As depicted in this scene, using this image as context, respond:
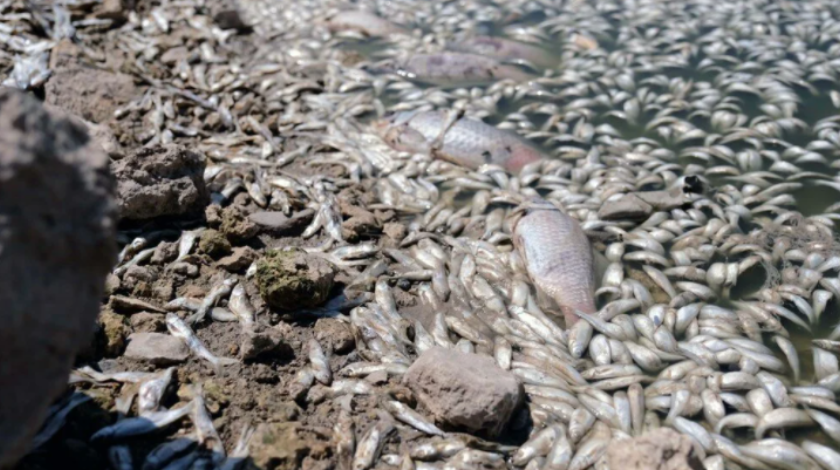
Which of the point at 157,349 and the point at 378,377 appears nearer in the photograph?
the point at 157,349

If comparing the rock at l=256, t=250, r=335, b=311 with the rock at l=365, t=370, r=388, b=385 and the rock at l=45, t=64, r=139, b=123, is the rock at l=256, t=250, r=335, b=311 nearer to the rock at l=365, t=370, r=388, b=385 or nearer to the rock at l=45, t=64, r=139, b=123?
the rock at l=365, t=370, r=388, b=385

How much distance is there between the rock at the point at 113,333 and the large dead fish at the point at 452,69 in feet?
13.7

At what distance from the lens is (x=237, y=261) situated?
187 inches

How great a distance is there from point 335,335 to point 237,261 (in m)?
0.86

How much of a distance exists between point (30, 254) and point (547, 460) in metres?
2.45

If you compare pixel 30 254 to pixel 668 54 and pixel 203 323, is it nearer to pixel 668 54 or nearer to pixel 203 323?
pixel 203 323

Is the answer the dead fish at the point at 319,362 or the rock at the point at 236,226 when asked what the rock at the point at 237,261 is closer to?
the rock at the point at 236,226

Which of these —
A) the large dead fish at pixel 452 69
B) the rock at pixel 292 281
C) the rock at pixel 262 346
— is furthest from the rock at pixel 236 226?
the large dead fish at pixel 452 69

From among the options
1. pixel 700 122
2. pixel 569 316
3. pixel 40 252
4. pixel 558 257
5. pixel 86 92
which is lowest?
pixel 569 316

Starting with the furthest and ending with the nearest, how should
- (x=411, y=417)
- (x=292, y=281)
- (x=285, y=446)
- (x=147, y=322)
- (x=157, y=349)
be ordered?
(x=292, y=281) < (x=147, y=322) < (x=157, y=349) < (x=411, y=417) < (x=285, y=446)

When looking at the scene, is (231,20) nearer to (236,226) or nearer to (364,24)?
(364,24)

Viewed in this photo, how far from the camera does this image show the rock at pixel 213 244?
190 inches

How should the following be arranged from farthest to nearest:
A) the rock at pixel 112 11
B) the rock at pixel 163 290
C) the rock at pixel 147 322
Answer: the rock at pixel 112 11
the rock at pixel 163 290
the rock at pixel 147 322

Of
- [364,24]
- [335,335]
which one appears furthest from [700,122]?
[335,335]
